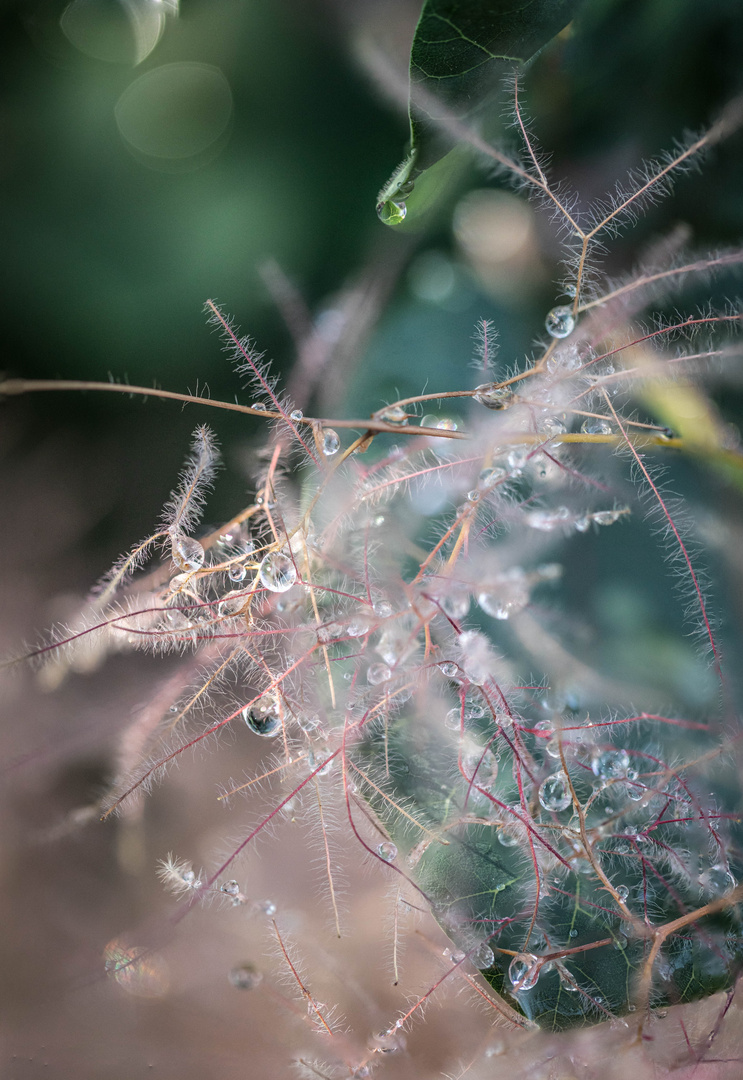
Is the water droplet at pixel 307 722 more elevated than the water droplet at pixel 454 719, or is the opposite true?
the water droplet at pixel 307 722

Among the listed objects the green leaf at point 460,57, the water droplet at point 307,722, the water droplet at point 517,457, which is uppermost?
the green leaf at point 460,57

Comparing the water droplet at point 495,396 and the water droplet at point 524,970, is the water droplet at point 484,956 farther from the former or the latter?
the water droplet at point 495,396

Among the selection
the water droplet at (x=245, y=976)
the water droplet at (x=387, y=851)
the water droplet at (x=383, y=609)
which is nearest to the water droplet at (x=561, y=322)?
the water droplet at (x=383, y=609)

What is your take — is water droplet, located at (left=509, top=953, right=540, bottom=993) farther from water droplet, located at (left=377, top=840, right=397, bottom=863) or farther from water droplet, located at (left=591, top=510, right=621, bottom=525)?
water droplet, located at (left=591, top=510, right=621, bottom=525)

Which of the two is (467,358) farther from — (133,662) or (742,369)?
(133,662)

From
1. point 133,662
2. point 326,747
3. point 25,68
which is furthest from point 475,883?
point 25,68

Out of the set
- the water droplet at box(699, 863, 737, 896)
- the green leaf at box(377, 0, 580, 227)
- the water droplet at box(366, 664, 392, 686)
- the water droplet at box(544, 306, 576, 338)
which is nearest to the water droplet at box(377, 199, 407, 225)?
the green leaf at box(377, 0, 580, 227)
